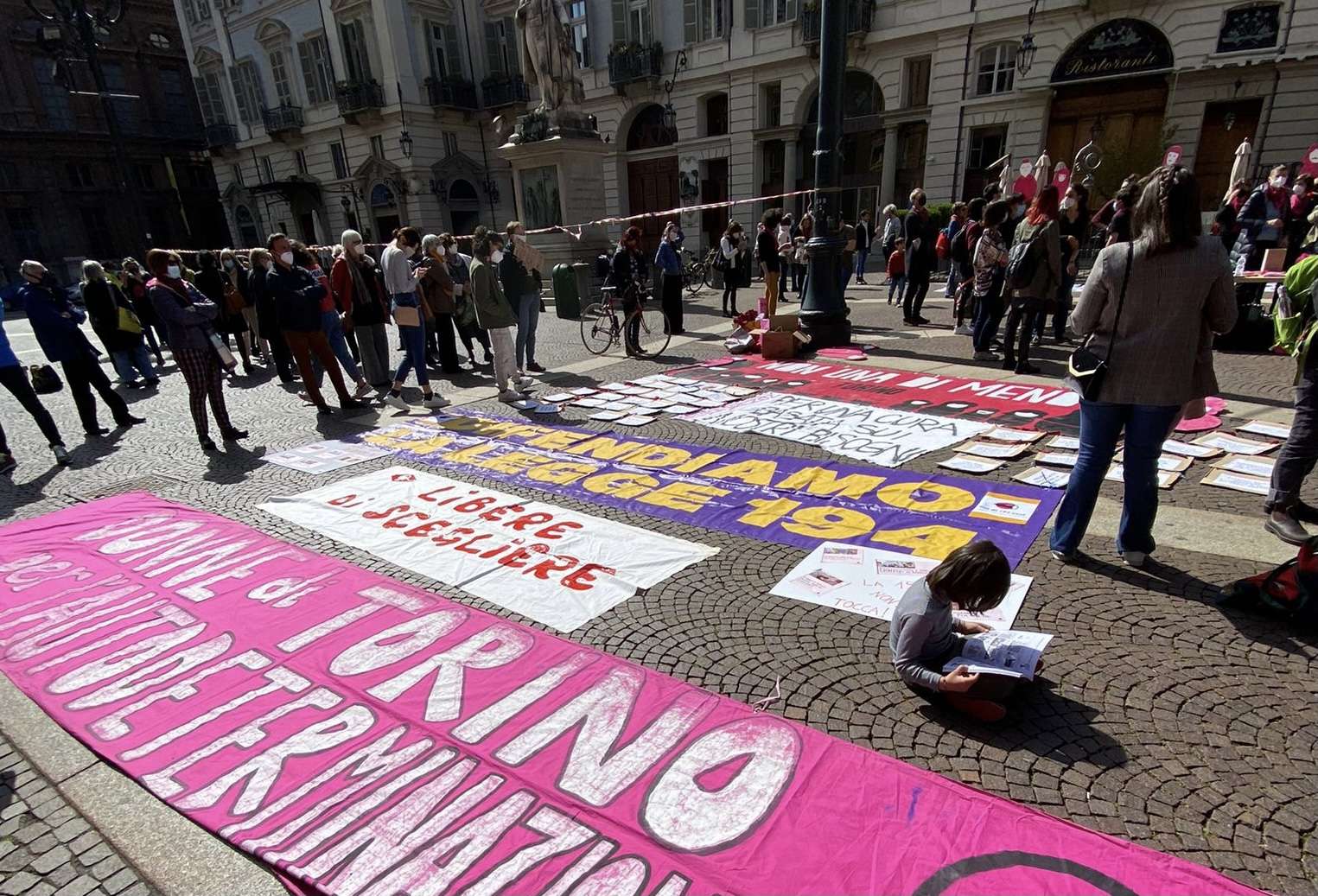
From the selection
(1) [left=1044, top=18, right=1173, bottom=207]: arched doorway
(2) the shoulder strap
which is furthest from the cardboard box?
(1) [left=1044, top=18, right=1173, bottom=207]: arched doorway

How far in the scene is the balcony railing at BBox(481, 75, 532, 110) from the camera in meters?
30.4

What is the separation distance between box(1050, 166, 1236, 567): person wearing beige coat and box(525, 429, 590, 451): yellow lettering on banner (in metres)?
4.08

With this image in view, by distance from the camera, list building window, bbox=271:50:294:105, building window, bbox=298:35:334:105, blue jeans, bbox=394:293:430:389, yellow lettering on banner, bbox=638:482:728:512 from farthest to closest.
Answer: building window, bbox=271:50:294:105 < building window, bbox=298:35:334:105 < blue jeans, bbox=394:293:430:389 < yellow lettering on banner, bbox=638:482:728:512

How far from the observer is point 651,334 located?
39.2ft

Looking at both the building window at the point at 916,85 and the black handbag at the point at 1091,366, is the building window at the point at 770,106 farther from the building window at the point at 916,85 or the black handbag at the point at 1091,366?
the black handbag at the point at 1091,366

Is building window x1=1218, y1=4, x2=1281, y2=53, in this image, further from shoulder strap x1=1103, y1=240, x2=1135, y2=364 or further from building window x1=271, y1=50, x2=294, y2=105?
building window x1=271, y1=50, x2=294, y2=105

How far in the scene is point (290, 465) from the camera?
6156 millimetres

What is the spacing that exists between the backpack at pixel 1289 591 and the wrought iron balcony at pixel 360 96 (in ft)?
113

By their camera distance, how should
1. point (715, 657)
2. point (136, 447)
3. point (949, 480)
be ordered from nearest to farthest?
point (715, 657) < point (949, 480) < point (136, 447)

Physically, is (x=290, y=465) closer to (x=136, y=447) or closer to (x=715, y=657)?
(x=136, y=447)

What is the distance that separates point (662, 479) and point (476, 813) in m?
3.23

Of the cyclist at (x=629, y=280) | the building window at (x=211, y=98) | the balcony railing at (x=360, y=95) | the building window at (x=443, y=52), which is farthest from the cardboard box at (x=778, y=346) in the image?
the building window at (x=211, y=98)

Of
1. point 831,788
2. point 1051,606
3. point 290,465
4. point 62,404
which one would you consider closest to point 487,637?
point 831,788

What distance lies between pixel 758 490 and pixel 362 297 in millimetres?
5549
